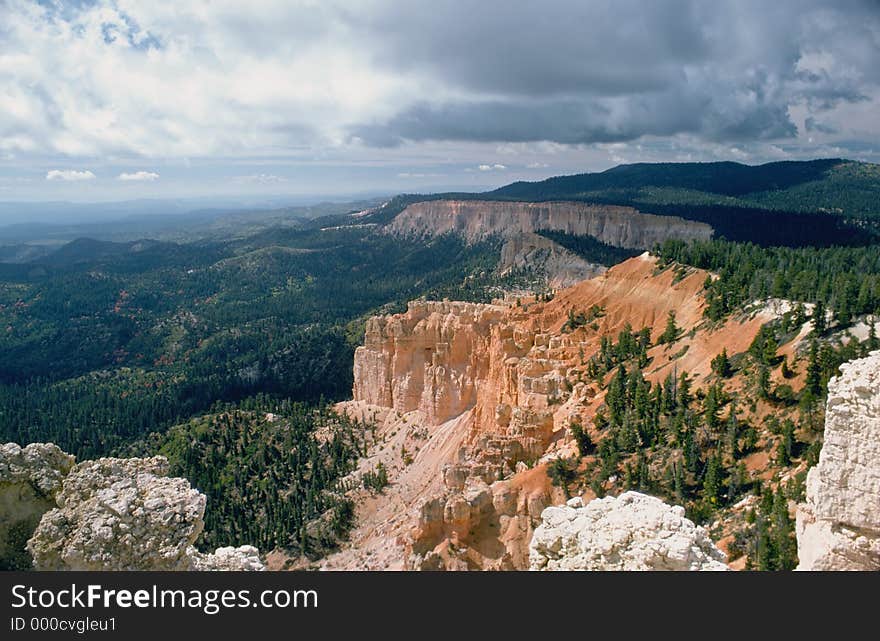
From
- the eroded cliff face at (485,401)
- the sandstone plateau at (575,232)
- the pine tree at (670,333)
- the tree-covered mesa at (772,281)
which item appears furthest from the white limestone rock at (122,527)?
the sandstone plateau at (575,232)

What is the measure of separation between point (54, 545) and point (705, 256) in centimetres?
5983

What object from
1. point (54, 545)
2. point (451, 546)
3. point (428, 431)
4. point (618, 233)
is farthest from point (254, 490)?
point (618, 233)

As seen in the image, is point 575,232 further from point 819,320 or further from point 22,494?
point 22,494

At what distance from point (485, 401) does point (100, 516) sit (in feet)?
141

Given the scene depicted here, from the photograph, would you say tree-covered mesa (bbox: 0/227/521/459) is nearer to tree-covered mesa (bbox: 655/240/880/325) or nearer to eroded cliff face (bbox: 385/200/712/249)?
eroded cliff face (bbox: 385/200/712/249)

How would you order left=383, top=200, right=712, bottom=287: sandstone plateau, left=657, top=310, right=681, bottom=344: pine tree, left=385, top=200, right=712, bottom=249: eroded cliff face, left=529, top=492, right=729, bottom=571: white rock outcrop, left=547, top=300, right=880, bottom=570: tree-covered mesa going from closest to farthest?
left=529, top=492, right=729, bottom=571: white rock outcrop → left=547, top=300, right=880, bottom=570: tree-covered mesa → left=657, top=310, right=681, bottom=344: pine tree → left=383, top=200, right=712, bottom=287: sandstone plateau → left=385, top=200, right=712, bottom=249: eroded cliff face

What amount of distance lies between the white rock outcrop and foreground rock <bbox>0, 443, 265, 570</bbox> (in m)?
6.99

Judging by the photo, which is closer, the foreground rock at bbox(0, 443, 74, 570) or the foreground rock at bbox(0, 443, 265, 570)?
the foreground rock at bbox(0, 443, 265, 570)

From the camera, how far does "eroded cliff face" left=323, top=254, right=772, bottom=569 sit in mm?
27844

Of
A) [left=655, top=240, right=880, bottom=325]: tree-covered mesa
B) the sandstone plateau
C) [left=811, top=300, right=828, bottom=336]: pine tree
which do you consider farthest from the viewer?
the sandstone plateau

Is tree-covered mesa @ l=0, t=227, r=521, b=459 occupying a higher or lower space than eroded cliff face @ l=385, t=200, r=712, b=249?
lower

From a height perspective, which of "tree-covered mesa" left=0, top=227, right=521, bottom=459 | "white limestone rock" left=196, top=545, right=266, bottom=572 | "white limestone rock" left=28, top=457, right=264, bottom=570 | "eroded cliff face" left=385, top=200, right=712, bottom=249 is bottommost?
"tree-covered mesa" left=0, top=227, right=521, bottom=459

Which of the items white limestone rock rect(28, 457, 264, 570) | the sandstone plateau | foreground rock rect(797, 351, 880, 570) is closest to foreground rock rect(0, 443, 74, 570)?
white limestone rock rect(28, 457, 264, 570)

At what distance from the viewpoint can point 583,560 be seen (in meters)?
13.2
